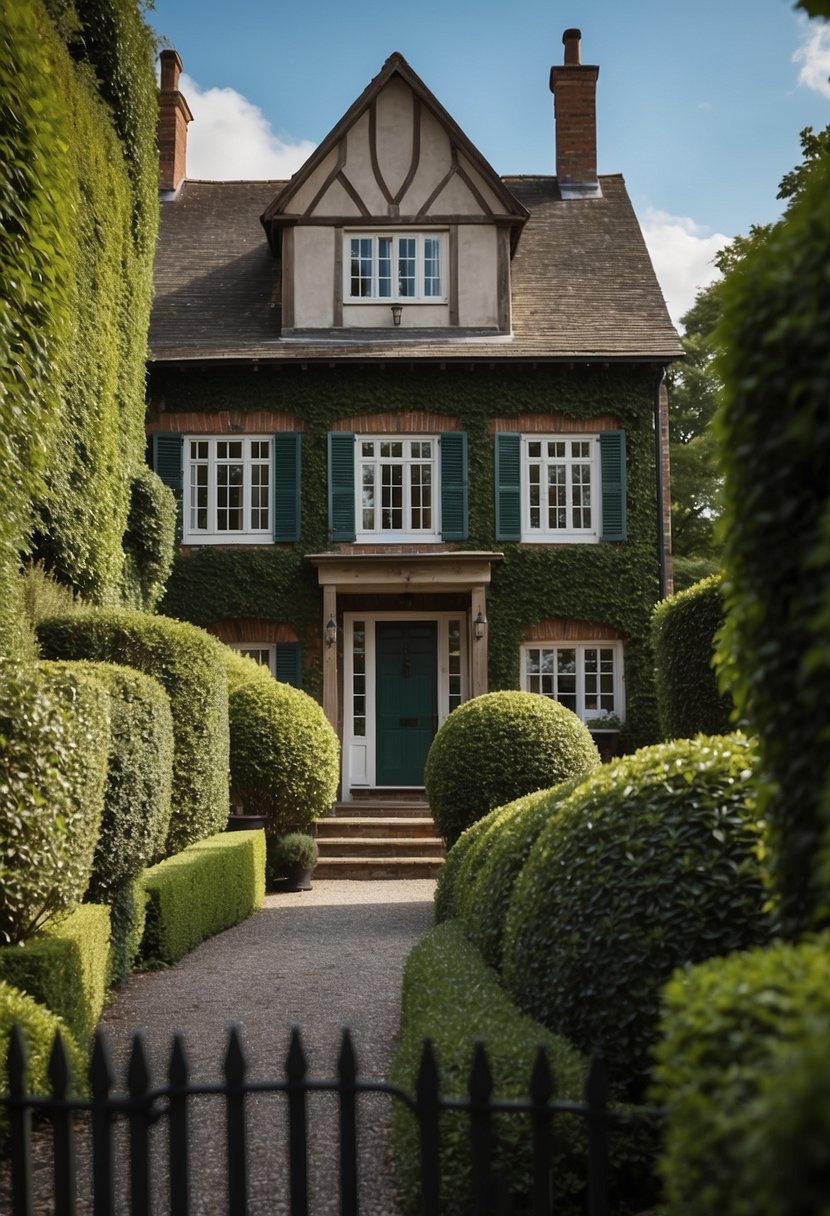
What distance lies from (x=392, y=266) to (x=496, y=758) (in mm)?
10267

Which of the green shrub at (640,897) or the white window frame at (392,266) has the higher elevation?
the white window frame at (392,266)

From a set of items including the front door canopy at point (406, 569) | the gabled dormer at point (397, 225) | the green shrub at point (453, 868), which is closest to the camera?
the green shrub at point (453, 868)

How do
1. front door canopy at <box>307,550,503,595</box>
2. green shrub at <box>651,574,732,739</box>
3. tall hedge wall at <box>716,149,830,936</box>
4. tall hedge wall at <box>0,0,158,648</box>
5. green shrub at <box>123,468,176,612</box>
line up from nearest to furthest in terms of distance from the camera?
tall hedge wall at <box>716,149,830,936</box>
tall hedge wall at <box>0,0,158,648</box>
green shrub at <box>651,574,732,739</box>
green shrub at <box>123,468,176,612</box>
front door canopy at <box>307,550,503,595</box>

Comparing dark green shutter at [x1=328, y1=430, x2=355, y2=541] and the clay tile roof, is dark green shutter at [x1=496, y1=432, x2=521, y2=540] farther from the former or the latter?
dark green shutter at [x1=328, y1=430, x2=355, y2=541]

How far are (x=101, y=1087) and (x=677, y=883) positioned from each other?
1.89 m

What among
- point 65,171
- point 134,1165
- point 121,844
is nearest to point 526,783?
point 121,844

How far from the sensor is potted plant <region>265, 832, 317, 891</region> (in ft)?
46.8

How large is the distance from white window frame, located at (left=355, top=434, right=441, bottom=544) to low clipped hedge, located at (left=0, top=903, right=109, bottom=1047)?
12.3 meters

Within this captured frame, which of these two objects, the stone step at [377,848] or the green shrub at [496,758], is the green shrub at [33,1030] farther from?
the stone step at [377,848]

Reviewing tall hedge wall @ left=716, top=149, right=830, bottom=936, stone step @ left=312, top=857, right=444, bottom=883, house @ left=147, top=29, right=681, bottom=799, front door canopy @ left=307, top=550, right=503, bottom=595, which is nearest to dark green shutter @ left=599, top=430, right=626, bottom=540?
house @ left=147, top=29, right=681, bottom=799

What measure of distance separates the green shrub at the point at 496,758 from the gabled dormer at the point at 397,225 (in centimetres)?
893

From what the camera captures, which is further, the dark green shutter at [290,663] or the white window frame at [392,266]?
the white window frame at [392,266]

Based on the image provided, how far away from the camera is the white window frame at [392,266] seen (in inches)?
757

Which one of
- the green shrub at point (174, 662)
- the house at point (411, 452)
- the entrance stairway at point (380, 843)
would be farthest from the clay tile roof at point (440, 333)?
the green shrub at point (174, 662)
